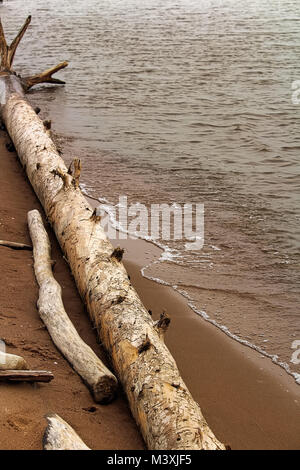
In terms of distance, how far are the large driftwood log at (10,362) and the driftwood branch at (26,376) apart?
4 cm

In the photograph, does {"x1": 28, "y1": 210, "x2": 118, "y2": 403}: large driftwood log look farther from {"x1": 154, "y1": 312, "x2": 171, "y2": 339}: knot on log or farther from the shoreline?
the shoreline

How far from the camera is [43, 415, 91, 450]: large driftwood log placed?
3.48 m

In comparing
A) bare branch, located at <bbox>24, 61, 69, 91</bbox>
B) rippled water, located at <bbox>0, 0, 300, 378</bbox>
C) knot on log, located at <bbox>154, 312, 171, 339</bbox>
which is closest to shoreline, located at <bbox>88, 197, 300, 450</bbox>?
rippled water, located at <bbox>0, 0, 300, 378</bbox>

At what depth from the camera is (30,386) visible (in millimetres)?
4180

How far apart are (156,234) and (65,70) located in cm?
1026

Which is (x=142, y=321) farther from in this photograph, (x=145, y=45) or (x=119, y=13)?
(x=119, y=13)

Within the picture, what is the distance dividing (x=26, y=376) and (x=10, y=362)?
15 cm

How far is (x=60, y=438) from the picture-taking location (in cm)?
353

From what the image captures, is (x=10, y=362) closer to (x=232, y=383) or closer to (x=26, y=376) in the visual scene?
(x=26, y=376)

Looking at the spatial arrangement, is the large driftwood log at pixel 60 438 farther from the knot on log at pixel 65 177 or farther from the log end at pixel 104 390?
the knot on log at pixel 65 177

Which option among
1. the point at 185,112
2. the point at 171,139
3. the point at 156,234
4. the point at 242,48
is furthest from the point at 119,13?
the point at 156,234

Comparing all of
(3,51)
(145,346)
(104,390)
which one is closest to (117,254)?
(145,346)

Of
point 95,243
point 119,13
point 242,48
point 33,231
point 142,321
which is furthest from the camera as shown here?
point 119,13

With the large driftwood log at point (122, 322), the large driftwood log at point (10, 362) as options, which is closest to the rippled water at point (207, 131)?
the large driftwood log at point (122, 322)
